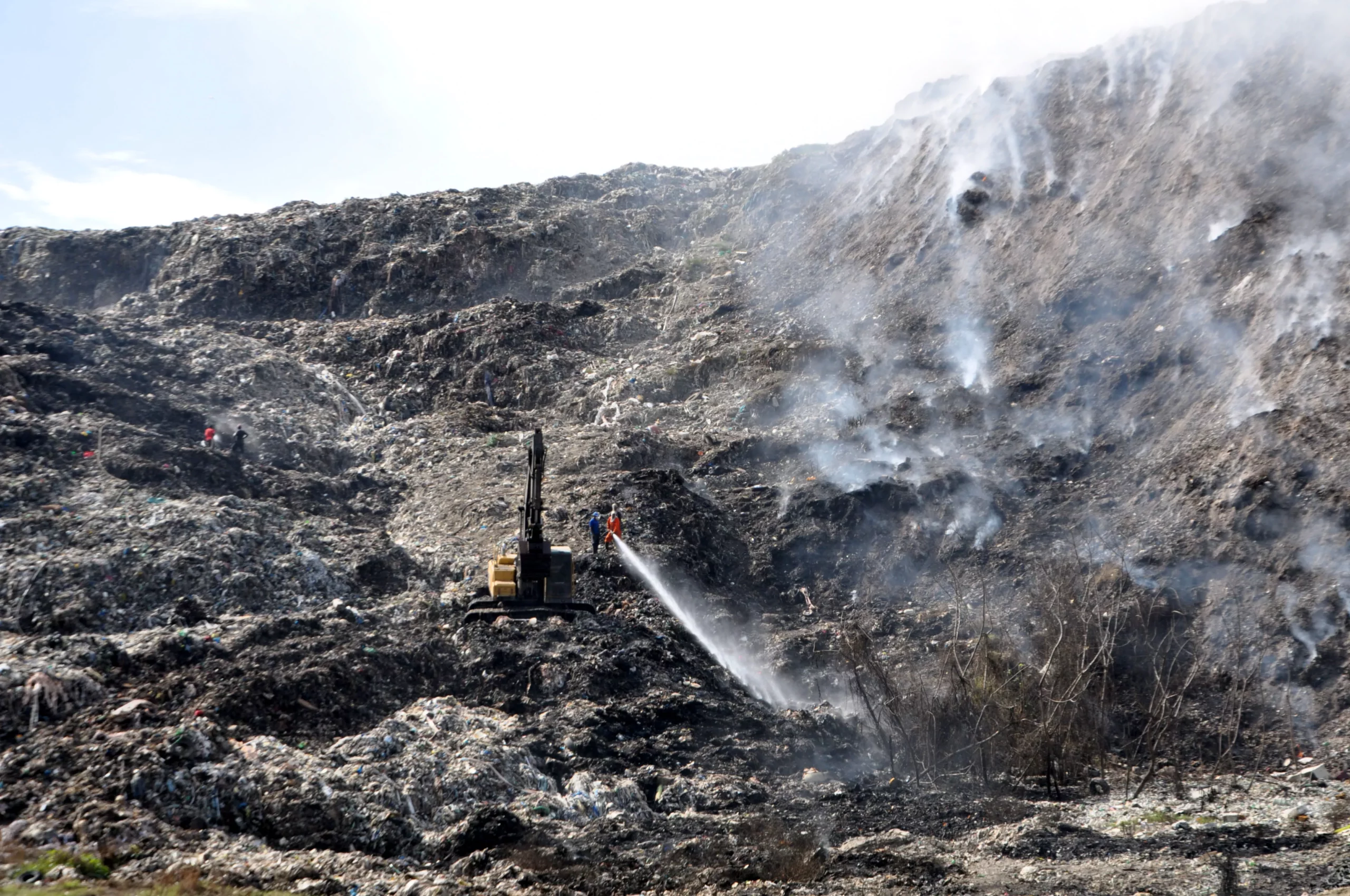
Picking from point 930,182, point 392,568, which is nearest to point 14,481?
point 392,568

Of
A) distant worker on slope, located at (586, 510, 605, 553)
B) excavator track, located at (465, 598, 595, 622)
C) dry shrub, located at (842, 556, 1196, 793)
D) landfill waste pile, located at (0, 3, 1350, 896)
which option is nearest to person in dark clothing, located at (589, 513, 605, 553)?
distant worker on slope, located at (586, 510, 605, 553)

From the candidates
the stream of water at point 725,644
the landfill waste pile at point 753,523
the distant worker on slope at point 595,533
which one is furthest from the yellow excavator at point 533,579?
the distant worker on slope at point 595,533

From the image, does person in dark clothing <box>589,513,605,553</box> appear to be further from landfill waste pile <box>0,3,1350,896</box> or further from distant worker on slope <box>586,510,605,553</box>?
landfill waste pile <box>0,3,1350,896</box>

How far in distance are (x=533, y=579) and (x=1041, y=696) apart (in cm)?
633

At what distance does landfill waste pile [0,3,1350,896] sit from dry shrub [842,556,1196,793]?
86 millimetres

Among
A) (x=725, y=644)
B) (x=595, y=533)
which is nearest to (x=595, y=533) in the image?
(x=595, y=533)

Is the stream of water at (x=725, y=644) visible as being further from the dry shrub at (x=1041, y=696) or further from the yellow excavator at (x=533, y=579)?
the yellow excavator at (x=533, y=579)

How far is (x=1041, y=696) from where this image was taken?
41.8 feet

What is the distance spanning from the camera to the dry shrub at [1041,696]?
513 inches

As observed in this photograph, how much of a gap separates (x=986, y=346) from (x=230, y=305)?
62.9 feet

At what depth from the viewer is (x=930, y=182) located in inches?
1097

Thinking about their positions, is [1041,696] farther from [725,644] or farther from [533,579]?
[533,579]

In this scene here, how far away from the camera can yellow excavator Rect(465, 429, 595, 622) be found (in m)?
13.9

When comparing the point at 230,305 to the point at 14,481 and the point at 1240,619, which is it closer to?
the point at 14,481
